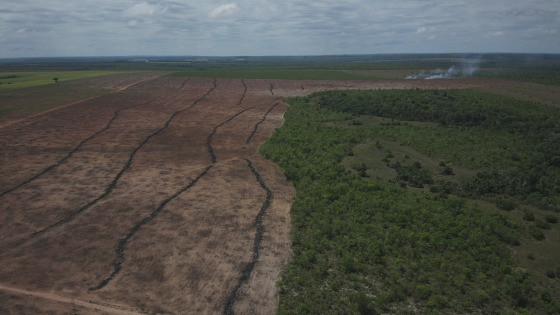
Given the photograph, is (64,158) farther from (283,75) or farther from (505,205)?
(283,75)

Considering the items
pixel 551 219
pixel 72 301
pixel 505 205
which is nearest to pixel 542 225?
pixel 551 219

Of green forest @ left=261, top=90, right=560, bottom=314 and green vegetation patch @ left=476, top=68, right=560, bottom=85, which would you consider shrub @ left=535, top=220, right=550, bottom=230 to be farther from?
green vegetation patch @ left=476, top=68, right=560, bottom=85

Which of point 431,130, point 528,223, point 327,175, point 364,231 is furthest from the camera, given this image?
point 431,130

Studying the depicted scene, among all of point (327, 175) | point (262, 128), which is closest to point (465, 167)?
point (327, 175)

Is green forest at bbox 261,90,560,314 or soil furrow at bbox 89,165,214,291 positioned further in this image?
soil furrow at bbox 89,165,214,291

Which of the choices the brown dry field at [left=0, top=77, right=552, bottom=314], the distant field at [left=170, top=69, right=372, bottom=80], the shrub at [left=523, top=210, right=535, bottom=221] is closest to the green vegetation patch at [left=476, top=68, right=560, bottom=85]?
the distant field at [left=170, top=69, right=372, bottom=80]

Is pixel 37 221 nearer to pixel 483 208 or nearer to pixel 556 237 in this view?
pixel 483 208

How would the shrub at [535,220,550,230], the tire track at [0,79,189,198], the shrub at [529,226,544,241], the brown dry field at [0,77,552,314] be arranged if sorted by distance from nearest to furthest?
the brown dry field at [0,77,552,314] < the shrub at [529,226,544,241] < the shrub at [535,220,550,230] < the tire track at [0,79,189,198]
